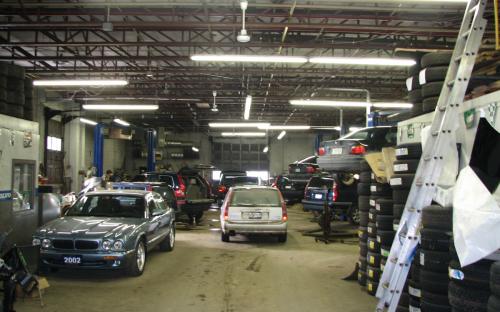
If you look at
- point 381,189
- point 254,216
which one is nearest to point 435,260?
point 381,189

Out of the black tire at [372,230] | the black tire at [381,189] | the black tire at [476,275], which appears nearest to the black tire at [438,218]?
the black tire at [476,275]

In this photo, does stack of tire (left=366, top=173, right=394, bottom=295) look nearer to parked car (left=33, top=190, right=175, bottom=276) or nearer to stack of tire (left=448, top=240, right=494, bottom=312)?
stack of tire (left=448, top=240, right=494, bottom=312)

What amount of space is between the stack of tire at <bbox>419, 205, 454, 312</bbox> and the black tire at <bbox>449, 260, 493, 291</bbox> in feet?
1.79

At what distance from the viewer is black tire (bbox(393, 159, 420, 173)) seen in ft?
16.9

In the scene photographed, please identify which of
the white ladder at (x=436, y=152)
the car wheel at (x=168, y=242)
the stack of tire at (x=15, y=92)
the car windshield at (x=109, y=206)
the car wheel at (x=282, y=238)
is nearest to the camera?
the white ladder at (x=436, y=152)

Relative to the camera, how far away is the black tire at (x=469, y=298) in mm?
3303

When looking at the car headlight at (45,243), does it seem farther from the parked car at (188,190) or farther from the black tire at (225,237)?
the parked car at (188,190)

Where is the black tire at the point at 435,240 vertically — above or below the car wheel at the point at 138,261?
above

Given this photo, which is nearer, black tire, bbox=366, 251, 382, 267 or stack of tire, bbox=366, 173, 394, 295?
stack of tire, bbox=366, 173, 394, 295

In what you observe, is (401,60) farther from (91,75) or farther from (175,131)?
(175,131)

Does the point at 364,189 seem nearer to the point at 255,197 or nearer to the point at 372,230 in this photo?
the point at 372,230

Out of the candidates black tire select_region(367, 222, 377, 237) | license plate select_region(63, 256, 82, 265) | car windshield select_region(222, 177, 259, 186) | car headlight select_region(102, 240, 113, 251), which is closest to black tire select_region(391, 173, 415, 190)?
black tire select_region(367, 222, 377, 237)

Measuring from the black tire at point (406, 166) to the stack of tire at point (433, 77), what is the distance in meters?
0.75

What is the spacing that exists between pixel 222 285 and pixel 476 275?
187 inches
